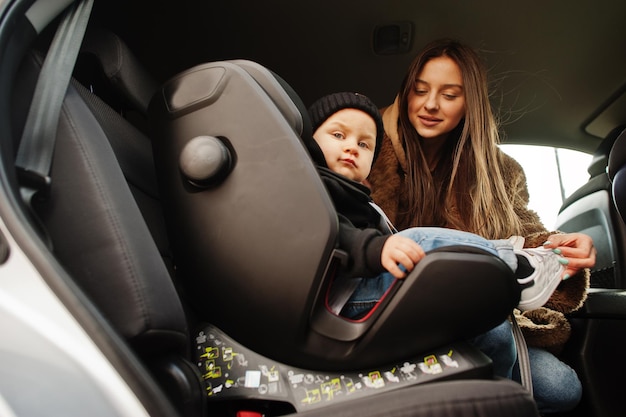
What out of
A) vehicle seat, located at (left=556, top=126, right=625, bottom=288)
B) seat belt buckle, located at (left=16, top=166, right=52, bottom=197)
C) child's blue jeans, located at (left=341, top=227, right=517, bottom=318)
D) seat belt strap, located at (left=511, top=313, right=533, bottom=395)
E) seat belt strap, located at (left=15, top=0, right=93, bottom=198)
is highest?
seat belt strap, located at (left=15, top=0, right=93, bottom=198)

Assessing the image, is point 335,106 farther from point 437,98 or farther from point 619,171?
point 619,171

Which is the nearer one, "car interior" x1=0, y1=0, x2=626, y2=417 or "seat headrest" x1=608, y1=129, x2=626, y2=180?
"car interior" x1=0, y1=0, x2=626, y2=417

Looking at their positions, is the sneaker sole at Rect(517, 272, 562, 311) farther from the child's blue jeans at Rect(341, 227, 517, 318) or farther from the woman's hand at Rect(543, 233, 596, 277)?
the woman's hand at Rect(543, 233, 596, 277)

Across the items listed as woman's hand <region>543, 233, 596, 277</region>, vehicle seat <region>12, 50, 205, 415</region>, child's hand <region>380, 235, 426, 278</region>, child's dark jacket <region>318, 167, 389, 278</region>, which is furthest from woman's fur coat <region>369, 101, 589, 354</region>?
vehicle seat <region>12, 50, 205, 415</region>

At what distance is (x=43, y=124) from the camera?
55cm

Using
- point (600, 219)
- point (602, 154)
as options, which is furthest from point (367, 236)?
point (602, 154)

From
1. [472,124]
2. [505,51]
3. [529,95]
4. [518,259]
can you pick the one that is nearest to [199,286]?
[518,259]

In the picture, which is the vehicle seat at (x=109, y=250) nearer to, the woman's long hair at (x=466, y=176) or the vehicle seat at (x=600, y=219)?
the woman's long hair at (x=466, y=176)

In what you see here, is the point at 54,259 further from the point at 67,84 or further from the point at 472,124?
the point at 472,124

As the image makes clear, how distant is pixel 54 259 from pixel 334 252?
0.35 m

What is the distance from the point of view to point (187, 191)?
0.63 meters

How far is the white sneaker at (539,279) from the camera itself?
0.72 meters

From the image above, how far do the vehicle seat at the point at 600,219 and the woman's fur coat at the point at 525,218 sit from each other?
1.42 feet

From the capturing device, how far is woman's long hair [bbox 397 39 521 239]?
1.26 meters
